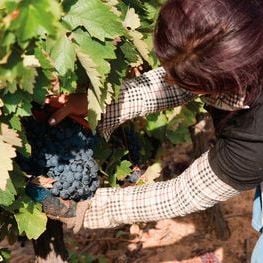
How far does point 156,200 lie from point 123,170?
0.29 meters

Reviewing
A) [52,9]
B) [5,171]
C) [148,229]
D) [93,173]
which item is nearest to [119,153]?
[93,173]

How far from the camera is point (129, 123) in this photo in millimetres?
2777

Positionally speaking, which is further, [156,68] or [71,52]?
[156,68]

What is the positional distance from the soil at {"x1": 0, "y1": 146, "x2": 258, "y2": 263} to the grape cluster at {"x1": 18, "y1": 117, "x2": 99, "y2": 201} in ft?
5.51

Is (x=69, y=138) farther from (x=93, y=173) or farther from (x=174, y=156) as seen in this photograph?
(x=174, y=156)

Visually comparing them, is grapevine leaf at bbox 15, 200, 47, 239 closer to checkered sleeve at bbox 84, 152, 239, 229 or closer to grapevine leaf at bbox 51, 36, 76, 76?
checkered sleeve at bbox 84, 152, 239, 229

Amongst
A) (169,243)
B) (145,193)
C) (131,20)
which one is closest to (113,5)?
(131,20)

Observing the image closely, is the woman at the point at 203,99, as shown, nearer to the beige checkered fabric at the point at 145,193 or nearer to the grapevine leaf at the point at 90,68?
the beige checkered fabric at the point at 145,193

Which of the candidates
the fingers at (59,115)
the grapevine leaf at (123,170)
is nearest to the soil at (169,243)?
the grapevine leaf at (123,170)

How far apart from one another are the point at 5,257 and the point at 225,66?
126 cm

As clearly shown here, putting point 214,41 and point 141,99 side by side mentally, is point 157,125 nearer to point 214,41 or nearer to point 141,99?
point 141,99

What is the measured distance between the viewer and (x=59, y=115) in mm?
1990

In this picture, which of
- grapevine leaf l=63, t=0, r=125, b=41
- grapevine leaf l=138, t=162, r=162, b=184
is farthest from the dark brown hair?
grapevine leaf l=138, t=162, r=162, b=184

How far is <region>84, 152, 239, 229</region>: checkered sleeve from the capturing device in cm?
210
